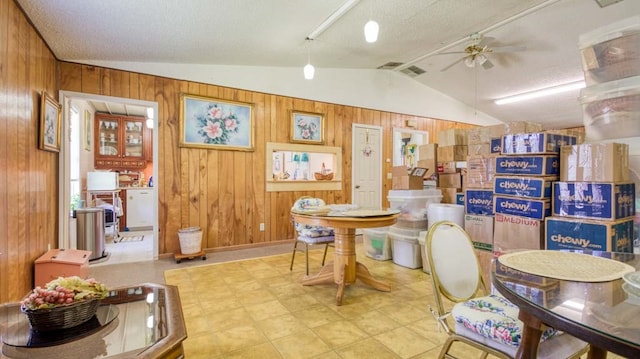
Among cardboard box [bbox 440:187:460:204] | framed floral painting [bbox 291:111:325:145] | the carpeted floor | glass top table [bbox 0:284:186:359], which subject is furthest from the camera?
framed floral painting [bbox 291:111:325:145]

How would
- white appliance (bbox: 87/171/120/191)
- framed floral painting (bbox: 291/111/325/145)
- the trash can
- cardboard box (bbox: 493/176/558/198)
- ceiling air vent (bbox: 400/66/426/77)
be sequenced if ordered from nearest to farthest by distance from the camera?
cardboard box (bbox: 493/176/558/198), the trash can, framed floral painting (bbox: 291/111/325/145), white appliance (bbox: 87/171/120/191), ceiling air vent (bbox: 400/66/426/77)

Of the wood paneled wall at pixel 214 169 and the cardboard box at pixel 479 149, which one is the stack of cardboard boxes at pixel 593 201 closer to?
the cardboard box at pixel 479 149

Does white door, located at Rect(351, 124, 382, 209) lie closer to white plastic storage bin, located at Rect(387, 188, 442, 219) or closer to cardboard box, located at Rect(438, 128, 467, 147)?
white plastic storage bin, located at Rect(387, 188, 442, 219)

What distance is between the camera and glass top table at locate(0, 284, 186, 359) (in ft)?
3.07

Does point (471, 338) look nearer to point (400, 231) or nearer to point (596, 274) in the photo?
point (596, 274)

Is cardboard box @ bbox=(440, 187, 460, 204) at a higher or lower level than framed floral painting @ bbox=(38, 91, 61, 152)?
lower

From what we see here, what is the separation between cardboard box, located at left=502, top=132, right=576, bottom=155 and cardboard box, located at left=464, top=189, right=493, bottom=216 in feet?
1.59

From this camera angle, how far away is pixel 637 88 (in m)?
2.11

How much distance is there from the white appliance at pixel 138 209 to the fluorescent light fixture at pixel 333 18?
16.4ft

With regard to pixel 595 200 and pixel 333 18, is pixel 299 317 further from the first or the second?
pixel 333 18

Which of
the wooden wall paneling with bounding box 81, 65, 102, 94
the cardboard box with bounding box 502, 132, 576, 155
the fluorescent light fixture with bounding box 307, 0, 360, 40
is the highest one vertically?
the fluorescent light fixture with bounding box 307, 0, 360, 40

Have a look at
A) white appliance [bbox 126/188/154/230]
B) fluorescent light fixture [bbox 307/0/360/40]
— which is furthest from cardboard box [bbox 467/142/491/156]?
white appliance [bbox 126/188/154/230]

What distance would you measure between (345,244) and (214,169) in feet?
8.18

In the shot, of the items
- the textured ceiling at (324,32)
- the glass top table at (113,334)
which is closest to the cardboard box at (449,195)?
the textured ceiling at (324,32)
